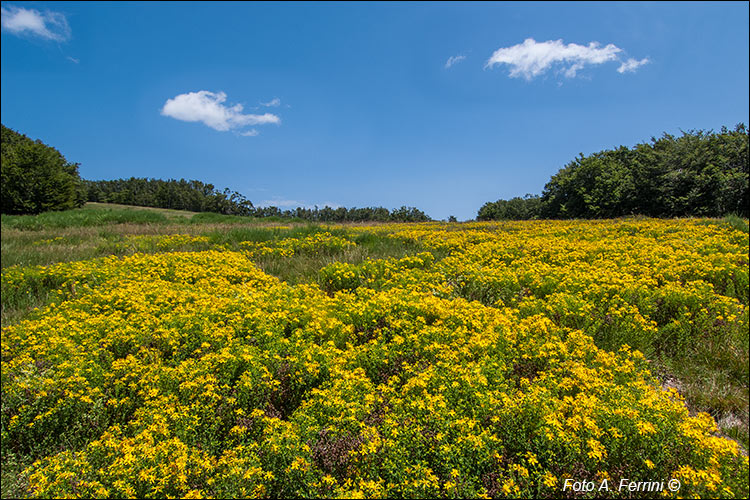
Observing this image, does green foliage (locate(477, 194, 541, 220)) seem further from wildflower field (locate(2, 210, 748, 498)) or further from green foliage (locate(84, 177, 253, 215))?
wildflower field (locate(2, 210, 748, 498))

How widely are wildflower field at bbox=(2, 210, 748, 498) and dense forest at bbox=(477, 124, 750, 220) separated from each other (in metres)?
26.6

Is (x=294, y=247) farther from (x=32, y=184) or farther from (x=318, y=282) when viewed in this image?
(x=32, y=184)

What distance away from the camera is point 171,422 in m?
2.79

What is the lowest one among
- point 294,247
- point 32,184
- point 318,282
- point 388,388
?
point 388,388

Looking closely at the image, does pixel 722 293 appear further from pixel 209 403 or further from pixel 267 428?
pixel 209 403

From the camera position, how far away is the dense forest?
25781 millimetres

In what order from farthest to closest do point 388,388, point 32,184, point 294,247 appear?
point 32,184 < point 294,247 < point 388,388

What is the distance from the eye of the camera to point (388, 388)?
3059mm

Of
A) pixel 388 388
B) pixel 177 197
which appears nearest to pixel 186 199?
pixel 177 197

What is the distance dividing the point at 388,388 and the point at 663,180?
40.3 meters

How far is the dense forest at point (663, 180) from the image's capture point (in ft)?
84.6

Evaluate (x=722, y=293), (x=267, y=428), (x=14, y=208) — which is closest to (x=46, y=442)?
(x=267, y=428)

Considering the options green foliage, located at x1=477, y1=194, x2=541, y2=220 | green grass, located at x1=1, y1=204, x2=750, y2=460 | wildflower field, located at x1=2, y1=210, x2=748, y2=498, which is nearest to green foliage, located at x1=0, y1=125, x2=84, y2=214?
green grass, located at x1=1, y1=204, x2=750, y2=460

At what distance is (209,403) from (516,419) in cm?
260
